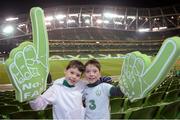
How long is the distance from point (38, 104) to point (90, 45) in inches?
1193

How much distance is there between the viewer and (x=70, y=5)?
3591cm

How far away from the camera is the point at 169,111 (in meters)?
5.14

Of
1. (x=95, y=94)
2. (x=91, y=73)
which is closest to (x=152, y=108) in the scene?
(x=95, y=94)

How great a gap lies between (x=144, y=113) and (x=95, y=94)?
1.13 metres

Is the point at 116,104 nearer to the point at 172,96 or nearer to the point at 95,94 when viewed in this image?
the point at 172,96

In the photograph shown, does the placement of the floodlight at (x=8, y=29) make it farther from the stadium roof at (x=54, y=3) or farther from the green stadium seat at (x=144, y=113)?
the green stadium seat at (x=144, y=113)

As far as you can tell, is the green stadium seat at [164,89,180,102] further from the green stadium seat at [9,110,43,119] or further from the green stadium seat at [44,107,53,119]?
the green stadium seat at [9,110,43,119]

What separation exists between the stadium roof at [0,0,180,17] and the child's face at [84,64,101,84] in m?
23.3

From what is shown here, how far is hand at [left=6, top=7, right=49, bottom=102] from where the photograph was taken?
10.6ft

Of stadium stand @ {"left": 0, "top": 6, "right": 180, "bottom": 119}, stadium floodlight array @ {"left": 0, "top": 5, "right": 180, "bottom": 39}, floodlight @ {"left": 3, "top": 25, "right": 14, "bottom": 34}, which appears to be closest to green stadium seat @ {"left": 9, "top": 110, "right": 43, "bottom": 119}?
stadium stand @ {"left": 0, "top": 6, "right": 180, "bottom": 119}

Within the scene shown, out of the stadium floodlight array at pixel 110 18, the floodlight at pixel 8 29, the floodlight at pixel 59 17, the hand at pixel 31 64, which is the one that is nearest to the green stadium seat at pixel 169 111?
the hand at pixel 31 64

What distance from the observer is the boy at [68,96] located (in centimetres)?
350

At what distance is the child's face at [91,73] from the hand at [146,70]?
0.85ft

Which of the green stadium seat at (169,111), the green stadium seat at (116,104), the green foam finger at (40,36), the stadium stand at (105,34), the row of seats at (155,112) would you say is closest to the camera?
the green foam finger at (40,36)
